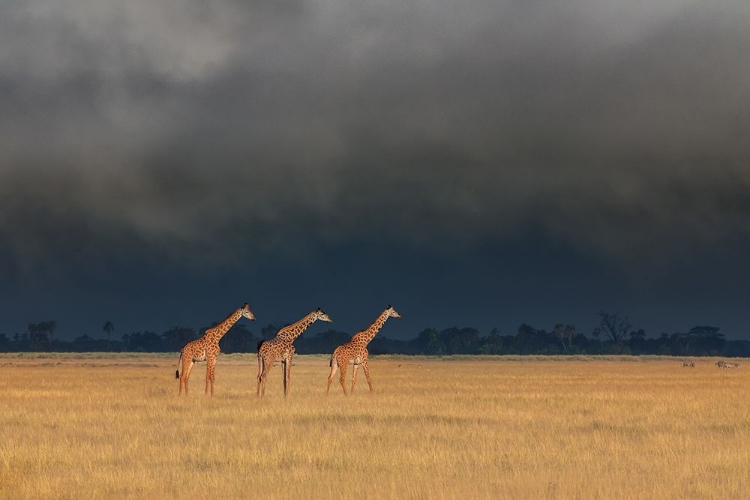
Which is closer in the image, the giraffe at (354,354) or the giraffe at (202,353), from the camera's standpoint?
the giraffe at (202,353)

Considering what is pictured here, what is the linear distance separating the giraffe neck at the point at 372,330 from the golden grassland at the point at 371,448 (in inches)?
171

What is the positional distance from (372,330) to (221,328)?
5805 millimetres

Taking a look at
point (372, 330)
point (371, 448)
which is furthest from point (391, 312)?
point (371, 448)

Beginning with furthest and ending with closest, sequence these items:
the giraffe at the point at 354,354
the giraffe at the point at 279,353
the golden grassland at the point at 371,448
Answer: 1. the giraffe at the point at 354,354
2. the giraffe at the point at 279,353
3. the golden grassland at the point at 371,448

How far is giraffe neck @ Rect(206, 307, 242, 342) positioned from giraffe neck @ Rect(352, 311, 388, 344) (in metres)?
4.30

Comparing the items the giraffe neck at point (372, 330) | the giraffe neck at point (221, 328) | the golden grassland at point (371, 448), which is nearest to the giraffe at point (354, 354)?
the giraffe neck at point (372, 330)

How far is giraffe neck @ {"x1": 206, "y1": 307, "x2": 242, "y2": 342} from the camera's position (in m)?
31.3

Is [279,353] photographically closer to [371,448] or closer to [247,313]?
[247,313]

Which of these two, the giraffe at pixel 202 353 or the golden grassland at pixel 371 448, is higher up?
the giraffe at pixel 202 353

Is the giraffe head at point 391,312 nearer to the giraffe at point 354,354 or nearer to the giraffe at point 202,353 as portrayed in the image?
the giraffe at point 354,354

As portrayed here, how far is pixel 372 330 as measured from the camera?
1357 inches

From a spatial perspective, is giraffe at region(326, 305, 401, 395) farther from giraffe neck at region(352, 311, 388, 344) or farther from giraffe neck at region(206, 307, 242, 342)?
giraffe neck at region(206, 307, 242, 342)

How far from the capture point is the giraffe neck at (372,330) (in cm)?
3334

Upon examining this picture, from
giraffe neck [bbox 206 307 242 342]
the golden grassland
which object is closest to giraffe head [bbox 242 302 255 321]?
giraffe neck [bbox 206 307 242 342]
